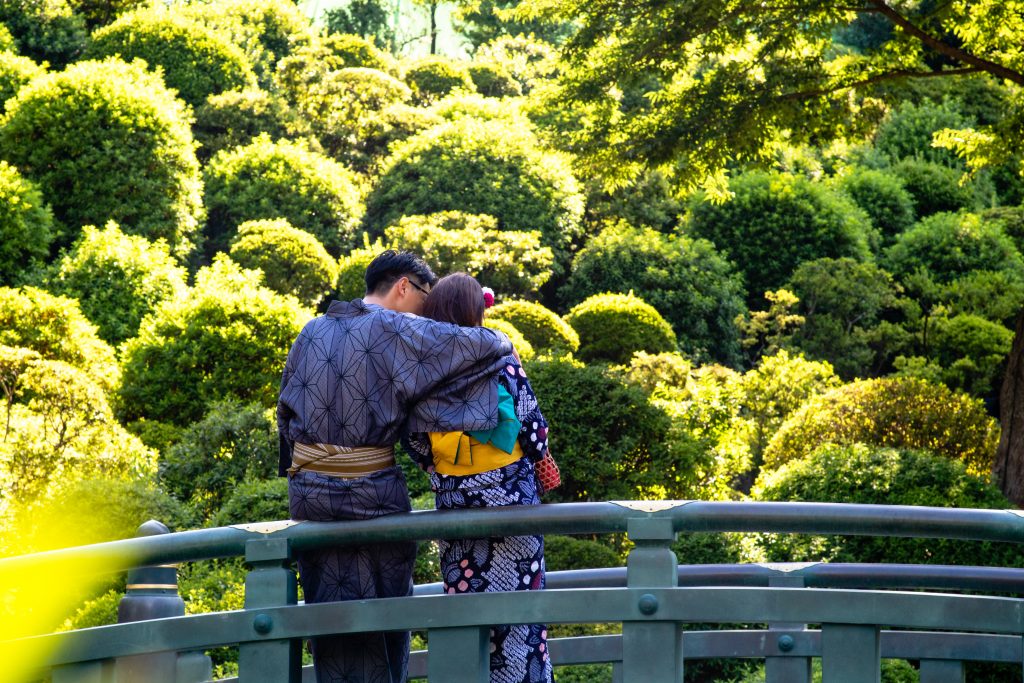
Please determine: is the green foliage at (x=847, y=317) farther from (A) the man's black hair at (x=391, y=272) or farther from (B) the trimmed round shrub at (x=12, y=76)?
(A) the man's black hair at (x=391, y=272)

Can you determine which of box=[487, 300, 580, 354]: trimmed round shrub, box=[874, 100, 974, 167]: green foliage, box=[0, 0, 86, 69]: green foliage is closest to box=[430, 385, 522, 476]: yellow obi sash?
box=[487, 300, 580, 354]: trimmed round shrub

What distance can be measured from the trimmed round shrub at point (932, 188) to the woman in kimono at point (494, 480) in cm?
2057

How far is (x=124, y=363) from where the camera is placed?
39.0ft

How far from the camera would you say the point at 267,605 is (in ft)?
10.5

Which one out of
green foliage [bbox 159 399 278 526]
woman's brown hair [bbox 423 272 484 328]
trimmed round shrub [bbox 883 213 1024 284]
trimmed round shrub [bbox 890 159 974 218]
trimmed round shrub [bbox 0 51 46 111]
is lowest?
woman's brown hair [bbox 423 272 484 328]

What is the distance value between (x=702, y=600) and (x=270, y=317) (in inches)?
364

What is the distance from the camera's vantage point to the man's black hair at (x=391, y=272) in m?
3.70

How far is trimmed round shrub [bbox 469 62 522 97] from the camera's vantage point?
1166 inches

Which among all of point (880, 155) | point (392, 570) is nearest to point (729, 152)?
point (392, 570)

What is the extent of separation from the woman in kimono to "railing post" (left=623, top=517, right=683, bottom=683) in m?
0.52

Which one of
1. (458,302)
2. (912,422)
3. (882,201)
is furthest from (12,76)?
(458,302)

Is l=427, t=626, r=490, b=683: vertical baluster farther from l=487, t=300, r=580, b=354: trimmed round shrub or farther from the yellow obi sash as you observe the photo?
l=487, t=300, r=580, b=354: trimmed round shrub

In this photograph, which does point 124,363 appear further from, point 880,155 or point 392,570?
point 880,155

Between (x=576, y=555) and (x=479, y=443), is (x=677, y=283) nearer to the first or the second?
(x=576, y=555)
